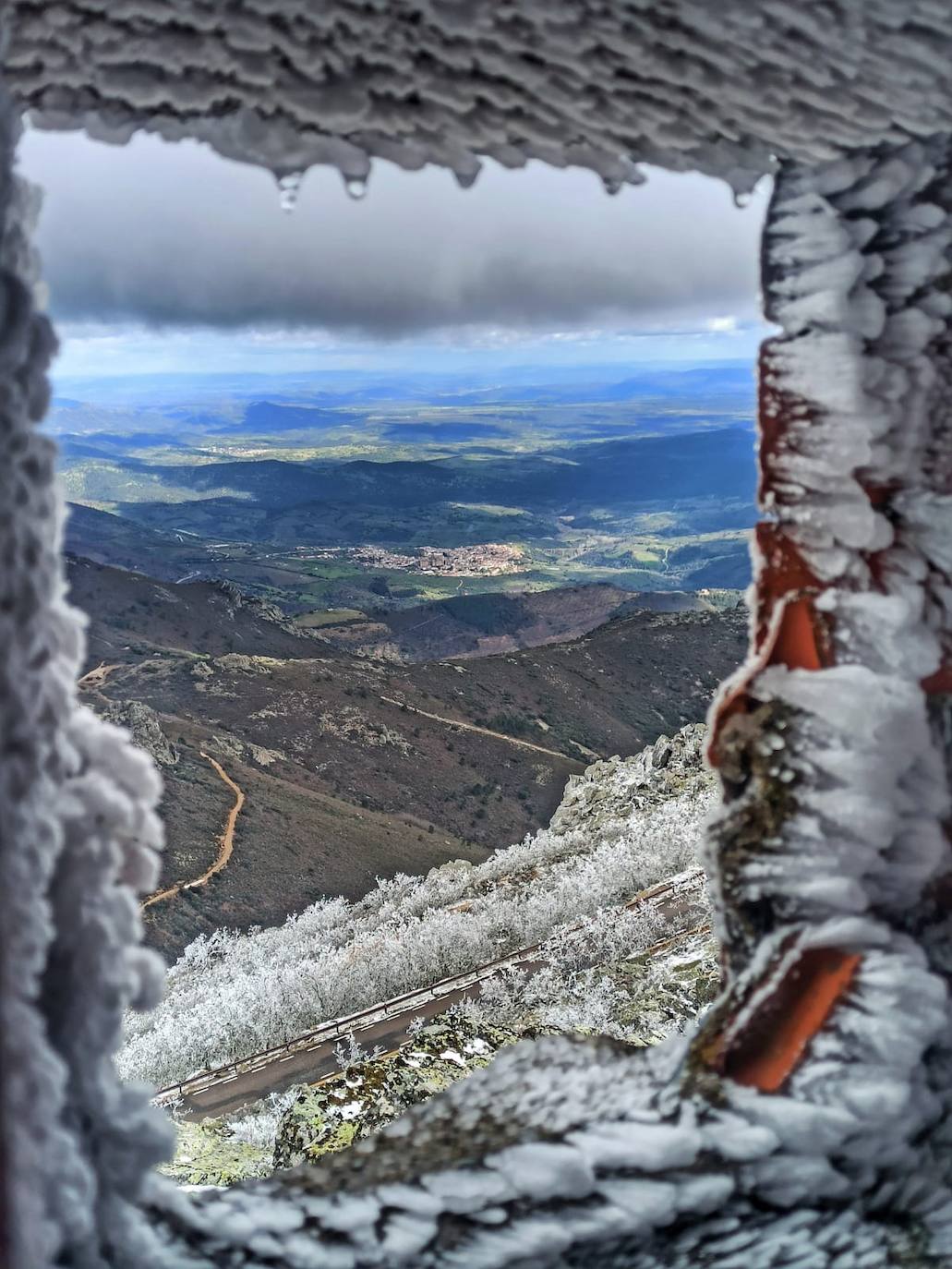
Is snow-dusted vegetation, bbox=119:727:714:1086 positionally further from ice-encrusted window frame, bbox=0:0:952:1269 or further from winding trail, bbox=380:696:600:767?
winding trail, bbox=380:696:600:767

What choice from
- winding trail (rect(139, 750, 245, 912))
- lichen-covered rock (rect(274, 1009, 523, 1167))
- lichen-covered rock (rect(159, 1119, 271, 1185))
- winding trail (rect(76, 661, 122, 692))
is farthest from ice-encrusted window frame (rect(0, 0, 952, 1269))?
winding trail (rect(76, 661, 122, 692))

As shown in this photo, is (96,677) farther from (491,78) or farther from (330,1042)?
(491,78)

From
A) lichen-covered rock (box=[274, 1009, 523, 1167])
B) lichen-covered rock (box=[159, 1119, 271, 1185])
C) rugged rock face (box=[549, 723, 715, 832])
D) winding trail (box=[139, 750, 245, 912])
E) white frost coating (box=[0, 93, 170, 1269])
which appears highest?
white frost coating (box=[0, 93, 170, 1269])

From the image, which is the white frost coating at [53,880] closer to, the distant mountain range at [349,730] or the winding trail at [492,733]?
the distant mountain range at [349,730]

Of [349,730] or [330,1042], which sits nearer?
[330,1042]

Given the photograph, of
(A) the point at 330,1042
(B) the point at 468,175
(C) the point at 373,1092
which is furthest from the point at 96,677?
(B) the point at 468,175

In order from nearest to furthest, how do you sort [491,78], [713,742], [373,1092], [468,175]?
1. [491,78]
2. [468,175]
3. [713,742]
4. [373,1092]

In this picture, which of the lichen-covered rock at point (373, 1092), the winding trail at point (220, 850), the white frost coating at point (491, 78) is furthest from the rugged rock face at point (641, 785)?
the white frost coating at point (491, 78)
